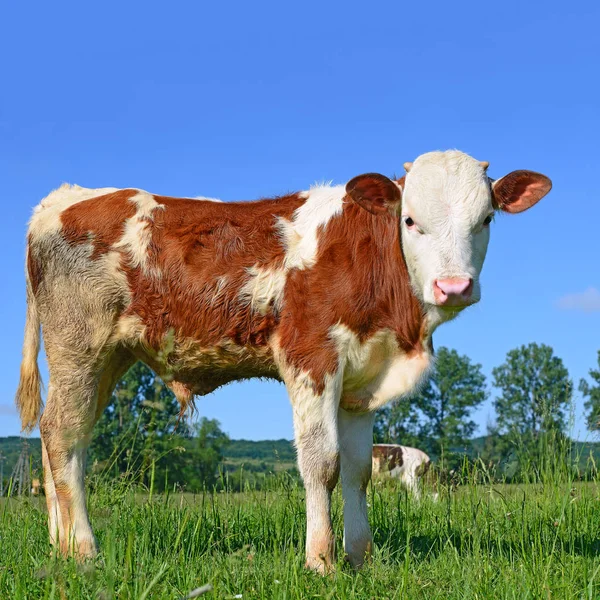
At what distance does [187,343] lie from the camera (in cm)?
629

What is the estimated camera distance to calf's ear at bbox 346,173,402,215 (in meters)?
5.94

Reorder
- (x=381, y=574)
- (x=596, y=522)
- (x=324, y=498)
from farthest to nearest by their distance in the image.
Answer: (x=596, y=522), (x=324, y=498), (x=381, y=574)

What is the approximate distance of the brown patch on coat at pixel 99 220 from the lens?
667 cm

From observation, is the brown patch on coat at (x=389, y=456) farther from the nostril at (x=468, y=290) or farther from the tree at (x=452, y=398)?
the tree at (x=452, y=398)

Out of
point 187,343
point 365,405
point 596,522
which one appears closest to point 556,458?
point 596,522

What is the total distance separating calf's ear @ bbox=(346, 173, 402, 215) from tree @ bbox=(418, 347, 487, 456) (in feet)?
230

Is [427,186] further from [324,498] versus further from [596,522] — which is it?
[596,522]

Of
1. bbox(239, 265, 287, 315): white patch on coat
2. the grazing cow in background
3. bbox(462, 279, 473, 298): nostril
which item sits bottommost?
the grazing cow in background

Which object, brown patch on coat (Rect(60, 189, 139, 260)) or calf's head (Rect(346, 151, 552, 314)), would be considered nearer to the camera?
calf's head (Rect(346, 151, 552, 314))

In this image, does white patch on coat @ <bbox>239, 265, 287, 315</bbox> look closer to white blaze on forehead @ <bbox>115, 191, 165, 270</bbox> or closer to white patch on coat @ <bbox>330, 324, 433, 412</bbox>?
white patch on coat @ <bbox>330, 324, 433, 412</bbox>

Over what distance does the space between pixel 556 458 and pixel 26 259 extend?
6.08 m

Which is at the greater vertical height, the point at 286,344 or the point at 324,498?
the point at 286,344

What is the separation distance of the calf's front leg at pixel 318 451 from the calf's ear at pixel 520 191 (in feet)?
6.99

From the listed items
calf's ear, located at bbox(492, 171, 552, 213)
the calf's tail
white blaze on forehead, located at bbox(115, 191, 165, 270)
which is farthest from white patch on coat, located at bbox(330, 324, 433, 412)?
the calf's tail
